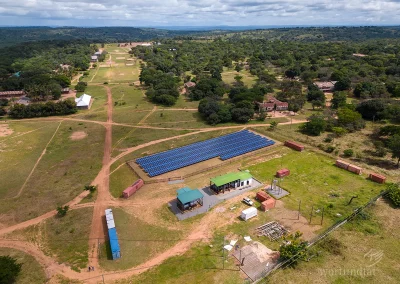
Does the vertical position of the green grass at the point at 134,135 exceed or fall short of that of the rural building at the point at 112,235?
it exceeds it

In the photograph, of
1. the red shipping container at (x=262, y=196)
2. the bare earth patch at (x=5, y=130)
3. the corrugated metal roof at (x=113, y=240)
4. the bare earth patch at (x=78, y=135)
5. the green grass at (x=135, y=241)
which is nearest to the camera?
the green grass at (x=135, y=241)

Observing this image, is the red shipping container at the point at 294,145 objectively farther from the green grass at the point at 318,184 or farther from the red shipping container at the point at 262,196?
the red shipping container at the point at 262,196

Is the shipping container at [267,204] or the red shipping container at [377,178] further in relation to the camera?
the red shipping container at [377,178]

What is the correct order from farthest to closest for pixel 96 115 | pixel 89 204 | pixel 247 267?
pixel 96 115, pixel 89 204, pixel 247 267

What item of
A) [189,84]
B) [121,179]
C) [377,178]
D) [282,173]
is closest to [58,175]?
[121,179]

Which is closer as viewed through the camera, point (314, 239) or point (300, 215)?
point (314, 239)

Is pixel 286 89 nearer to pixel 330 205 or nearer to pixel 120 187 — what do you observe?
pixel 330 205

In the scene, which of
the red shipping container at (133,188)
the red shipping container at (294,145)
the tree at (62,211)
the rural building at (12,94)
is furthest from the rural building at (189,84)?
the tree at (62,211)

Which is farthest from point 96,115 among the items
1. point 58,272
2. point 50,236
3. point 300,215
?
point 300,215
